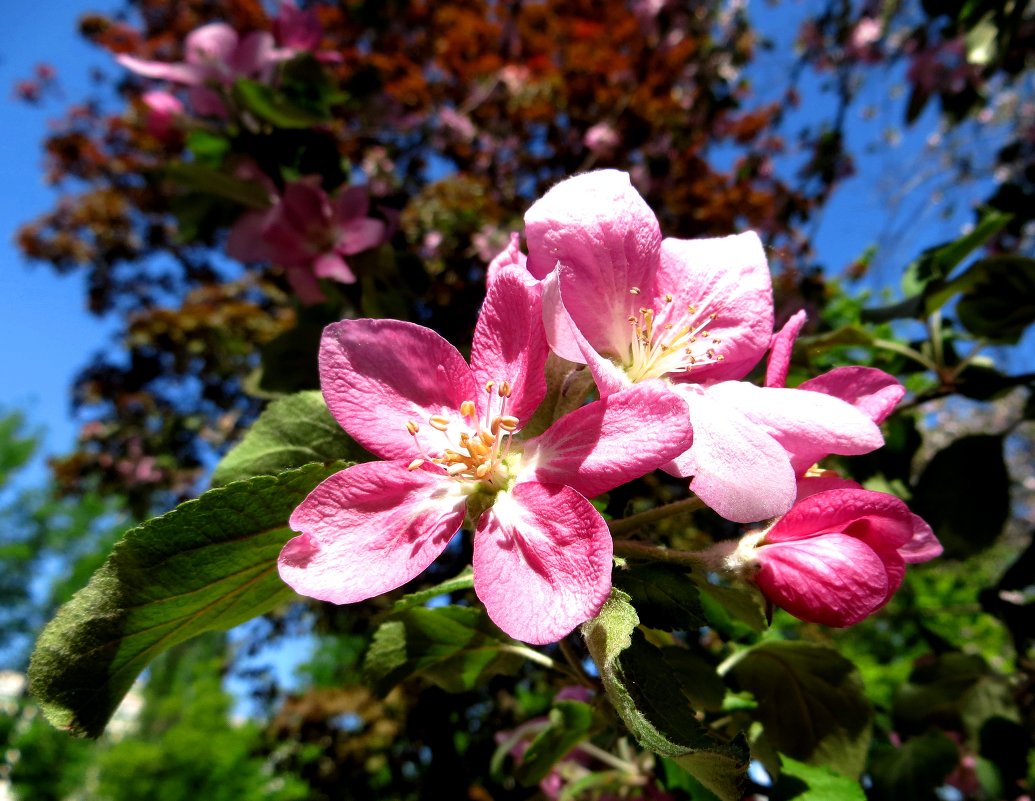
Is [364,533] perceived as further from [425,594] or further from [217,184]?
[217,184]

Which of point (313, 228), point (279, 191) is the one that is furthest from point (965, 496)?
point (279, 191)

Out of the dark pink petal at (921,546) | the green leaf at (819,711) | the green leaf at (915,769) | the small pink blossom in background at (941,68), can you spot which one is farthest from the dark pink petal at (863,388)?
the small pink blossom in background at (941,68)

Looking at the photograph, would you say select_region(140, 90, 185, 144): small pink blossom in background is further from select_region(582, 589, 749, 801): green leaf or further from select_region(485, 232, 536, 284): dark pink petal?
select_region(582, 589, 749, 801): green leaf

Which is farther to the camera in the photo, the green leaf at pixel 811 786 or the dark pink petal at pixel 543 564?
the green leaf at pixel 811 786

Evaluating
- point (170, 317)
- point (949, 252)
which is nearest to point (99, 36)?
point (170, 317)

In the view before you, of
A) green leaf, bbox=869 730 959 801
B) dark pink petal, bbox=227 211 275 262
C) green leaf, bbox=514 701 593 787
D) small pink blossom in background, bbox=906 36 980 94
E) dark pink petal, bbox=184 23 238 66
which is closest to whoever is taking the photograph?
green leaf, bbox=514 701 593 787

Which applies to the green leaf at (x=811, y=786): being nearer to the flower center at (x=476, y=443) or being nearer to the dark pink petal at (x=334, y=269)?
the flower center at (x=476, y=443)

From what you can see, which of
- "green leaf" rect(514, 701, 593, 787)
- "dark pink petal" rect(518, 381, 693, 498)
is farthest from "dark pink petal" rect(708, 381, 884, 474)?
"green leaf" rect(514, 701, 593, 787)
